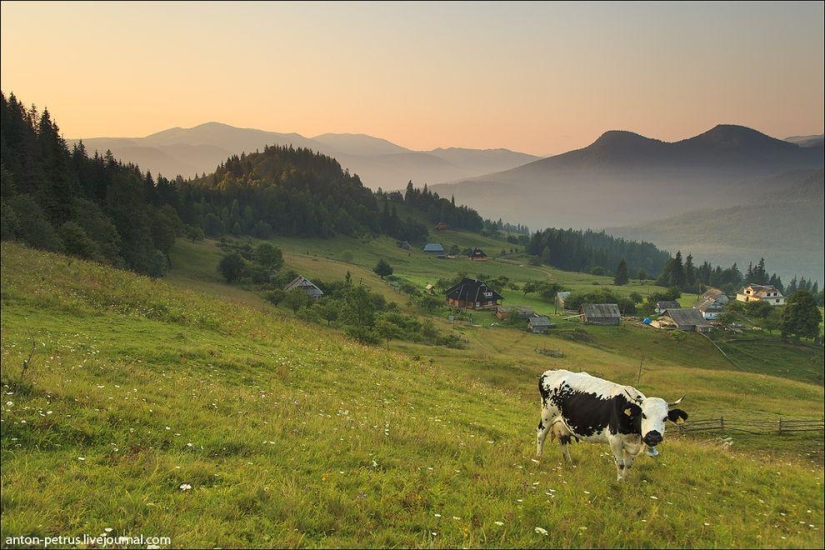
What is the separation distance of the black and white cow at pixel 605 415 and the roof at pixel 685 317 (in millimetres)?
122564

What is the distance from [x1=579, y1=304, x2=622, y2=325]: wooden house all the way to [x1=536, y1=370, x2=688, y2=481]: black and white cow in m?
104

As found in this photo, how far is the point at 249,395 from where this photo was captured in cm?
1499

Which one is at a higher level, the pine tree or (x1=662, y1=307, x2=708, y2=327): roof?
the pine tree

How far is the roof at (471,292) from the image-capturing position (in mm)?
121500

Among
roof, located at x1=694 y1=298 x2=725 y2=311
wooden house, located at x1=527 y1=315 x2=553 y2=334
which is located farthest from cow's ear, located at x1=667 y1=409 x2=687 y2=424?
roof, located at x1=694 y1=298 x2=725 y2=311

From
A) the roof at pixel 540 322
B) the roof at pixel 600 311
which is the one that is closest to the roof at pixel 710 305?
the roof at pixel 600 311

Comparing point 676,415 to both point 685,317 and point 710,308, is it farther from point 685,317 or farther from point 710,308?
point 710,308

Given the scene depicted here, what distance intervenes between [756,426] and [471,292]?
304 feet

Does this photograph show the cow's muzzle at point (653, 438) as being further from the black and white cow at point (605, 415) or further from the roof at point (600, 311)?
the roof at point (600, 311)

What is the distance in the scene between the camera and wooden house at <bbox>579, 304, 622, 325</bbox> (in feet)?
358

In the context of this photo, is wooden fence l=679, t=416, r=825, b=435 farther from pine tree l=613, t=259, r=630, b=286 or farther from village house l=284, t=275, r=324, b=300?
pine tree l=613, t=259, r=630, b=286

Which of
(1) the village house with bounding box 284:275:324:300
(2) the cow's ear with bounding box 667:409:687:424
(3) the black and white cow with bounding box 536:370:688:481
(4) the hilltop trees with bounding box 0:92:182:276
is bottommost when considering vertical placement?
(1) the village house with bounding box 284:275:324:300

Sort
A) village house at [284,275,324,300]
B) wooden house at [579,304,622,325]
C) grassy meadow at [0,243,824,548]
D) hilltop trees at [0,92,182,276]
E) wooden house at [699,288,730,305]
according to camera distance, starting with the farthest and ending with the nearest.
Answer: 1. wooden house at [699,288,730,305]
2. wooden house at [579,304,622,325]
3. village house at [284,275,324,300]
4. hilltop trees at [0,92,182,276]
5. grassy meadow at [0,243,824,548]

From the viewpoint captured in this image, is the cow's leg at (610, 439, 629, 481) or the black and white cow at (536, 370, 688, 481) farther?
the cow's leg at (610, 439, 629, 481)
